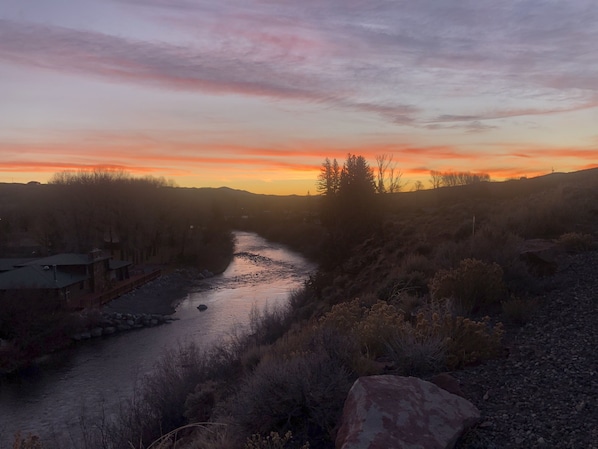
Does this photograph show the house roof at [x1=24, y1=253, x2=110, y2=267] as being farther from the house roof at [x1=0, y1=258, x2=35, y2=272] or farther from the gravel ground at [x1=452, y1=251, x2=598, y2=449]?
the gravel ground at [x1=452, y1=251, x2=598, y2=449]

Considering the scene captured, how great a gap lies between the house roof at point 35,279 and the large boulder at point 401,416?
106ft

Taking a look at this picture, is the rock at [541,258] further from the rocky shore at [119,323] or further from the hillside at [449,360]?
the rocky shore at [119,323]

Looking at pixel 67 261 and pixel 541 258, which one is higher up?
pixel 541 258

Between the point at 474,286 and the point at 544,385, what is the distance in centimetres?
376

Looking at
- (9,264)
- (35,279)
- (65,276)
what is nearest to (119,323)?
(35,279)

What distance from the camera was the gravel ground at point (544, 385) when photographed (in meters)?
4.46

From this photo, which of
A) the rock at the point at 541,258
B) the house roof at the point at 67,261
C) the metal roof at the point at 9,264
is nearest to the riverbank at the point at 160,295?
the house roof at the point at 67,261

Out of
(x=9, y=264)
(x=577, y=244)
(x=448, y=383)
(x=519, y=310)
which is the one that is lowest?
(x=9, y=264)

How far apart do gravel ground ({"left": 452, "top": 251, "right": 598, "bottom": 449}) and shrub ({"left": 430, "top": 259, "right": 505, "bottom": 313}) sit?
862 millimetres

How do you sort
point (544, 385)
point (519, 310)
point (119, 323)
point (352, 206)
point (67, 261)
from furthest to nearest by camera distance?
point (352, 206), point (67, 261), point (119, 323), point (519, 310), point (544, 385)

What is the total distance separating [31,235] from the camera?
5962cm

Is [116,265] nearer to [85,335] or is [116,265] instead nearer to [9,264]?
[9,264]

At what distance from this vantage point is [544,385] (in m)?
5.45

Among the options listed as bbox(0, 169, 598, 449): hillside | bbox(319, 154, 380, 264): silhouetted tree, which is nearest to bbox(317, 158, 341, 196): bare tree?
bbox(319, 154, 380, 264): silhouetted tree
